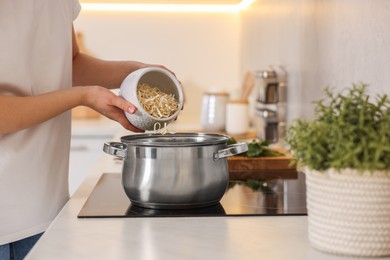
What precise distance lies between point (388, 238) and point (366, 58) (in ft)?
2.08

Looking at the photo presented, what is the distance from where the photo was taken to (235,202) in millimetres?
1326

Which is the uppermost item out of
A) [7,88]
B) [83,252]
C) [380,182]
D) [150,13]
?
[150,13]

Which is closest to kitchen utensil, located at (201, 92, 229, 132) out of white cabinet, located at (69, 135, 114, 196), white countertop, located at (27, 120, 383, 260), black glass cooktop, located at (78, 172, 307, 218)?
white cabinet, located at (69, 135, 114, 196)

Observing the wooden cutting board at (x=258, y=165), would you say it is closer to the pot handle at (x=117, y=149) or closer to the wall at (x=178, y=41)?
the pot handle at (x=117, y=149)

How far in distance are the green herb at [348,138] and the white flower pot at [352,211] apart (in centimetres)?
2

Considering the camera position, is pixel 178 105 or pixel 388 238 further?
pixel 178 105

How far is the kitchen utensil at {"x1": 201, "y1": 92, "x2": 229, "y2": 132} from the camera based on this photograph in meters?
2.81

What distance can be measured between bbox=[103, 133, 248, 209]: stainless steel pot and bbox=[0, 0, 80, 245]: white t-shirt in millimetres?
246

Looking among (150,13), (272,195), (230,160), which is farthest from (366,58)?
(150,13)

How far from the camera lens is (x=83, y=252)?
0.97 m

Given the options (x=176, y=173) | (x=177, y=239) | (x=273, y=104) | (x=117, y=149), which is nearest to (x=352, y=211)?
(x=177, y=239)

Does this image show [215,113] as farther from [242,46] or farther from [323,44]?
[323,44]

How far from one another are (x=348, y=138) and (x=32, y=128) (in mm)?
776

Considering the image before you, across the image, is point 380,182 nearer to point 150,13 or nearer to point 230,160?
point 230,160
